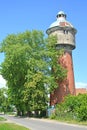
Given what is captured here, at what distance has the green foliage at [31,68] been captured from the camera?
5381cm

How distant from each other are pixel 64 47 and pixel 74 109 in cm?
1972

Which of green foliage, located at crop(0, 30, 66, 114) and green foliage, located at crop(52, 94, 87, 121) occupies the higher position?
green foliage, located at crop(0, 30, 66, 114)

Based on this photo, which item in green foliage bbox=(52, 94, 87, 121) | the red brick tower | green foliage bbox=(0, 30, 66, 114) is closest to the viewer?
green foliage bbox=(52, 94, 87, 121)

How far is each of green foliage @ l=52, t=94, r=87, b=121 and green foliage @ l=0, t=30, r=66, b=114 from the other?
16.4 ft

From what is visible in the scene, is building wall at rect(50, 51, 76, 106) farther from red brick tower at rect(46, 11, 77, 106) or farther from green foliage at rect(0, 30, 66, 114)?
green foliage at rect(0, 30, 66, 114)

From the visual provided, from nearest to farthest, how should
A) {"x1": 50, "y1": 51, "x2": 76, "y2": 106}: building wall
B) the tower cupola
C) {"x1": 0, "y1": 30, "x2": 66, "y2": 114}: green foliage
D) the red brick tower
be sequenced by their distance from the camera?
{"x1": 0, "y1": 30, "x2": 66, "y2": 114}: green foliage, {"x1": 50, "y1": 51, "x2": 76, "y2": 106}: building wall, the red brick tower, the tower cupola

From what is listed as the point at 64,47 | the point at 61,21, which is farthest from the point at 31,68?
the point at 61,21

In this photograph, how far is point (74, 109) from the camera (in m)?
45.8

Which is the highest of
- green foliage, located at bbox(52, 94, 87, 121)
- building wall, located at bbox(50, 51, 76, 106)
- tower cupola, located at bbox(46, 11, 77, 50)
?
tower cupola, located at bbox(46, 11, 77, 50)

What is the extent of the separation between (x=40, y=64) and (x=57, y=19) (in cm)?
1375

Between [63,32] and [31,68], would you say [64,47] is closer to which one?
[63,32]

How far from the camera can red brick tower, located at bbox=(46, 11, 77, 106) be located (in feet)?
200

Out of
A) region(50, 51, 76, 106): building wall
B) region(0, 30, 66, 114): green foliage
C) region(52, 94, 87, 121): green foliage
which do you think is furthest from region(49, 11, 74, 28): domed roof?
region(52, 94, 87, 121): green foliage

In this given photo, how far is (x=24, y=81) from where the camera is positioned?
5722cm
